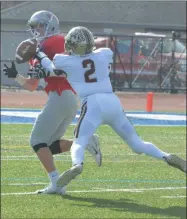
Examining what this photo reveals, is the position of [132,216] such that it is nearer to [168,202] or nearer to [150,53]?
[168,202]

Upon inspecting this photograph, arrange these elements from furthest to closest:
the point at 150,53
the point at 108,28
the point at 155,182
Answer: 1. the point at 108,28
2. the point at 150,53
3. the point at 155,182

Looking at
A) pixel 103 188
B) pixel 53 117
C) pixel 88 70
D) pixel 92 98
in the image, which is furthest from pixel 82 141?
pixel 103 188

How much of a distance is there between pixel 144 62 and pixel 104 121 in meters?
17.9

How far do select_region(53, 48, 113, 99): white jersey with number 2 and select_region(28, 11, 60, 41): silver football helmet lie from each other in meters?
0.35

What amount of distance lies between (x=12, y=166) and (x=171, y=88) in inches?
607

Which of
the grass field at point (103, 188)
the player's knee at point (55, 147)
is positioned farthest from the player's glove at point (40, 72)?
the player's knee at point (55, 147)

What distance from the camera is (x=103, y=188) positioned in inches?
322

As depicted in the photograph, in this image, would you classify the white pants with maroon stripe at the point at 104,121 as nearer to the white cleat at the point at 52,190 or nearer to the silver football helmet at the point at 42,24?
the silver football helmet at the point at 42,24

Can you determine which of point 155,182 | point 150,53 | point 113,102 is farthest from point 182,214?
point 150,53

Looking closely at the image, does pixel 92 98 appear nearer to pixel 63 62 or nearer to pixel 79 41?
pixel 63 62

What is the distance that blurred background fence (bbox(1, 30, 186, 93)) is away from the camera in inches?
955

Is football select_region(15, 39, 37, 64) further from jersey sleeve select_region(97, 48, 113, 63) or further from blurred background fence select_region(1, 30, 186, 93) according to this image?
blurred background fence select_region(1, 30, 186, 93)

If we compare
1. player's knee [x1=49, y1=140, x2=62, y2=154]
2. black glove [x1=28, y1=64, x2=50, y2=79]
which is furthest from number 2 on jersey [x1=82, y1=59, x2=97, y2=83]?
player's knee [x1=49, y1=140, x2=62, y2=154]

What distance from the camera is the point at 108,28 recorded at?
97.0 ft
